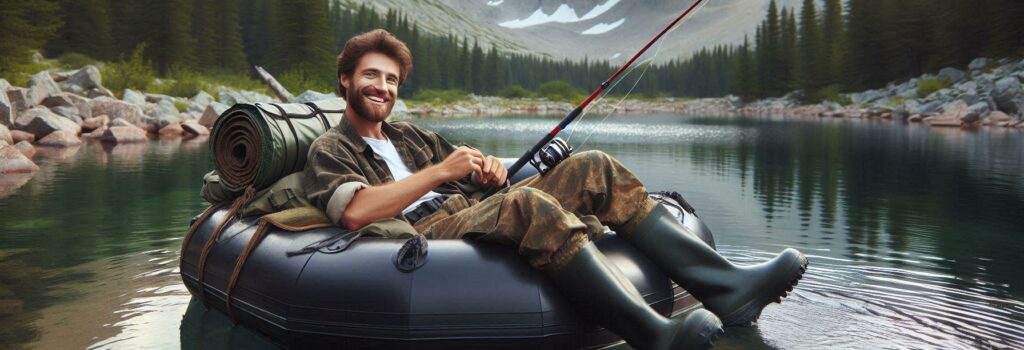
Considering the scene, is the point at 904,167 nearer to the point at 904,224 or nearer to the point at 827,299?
the point at 904,224

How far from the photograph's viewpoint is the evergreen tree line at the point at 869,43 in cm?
5628

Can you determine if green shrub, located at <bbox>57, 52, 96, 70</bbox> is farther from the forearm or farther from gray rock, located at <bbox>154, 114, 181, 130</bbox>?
the forearm

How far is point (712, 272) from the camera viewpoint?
4086 millimetres

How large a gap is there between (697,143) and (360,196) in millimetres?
23154

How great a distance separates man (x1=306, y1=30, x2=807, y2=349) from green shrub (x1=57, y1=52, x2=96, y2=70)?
159 ft

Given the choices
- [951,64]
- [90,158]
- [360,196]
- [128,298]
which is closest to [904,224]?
[360,196]

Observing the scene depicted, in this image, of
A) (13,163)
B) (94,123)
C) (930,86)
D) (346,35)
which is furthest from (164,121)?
(346,35)

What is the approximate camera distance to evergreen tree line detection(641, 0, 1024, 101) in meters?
56.3

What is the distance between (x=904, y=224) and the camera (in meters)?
9.05

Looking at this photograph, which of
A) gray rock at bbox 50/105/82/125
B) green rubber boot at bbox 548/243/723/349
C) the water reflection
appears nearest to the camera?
green rubber boot at bbox 548/243/723/349

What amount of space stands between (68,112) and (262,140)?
22.9 meters

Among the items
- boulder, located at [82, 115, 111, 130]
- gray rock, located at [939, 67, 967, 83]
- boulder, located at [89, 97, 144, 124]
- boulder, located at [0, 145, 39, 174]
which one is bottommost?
boulder, located at [0, 145, 39, 174]

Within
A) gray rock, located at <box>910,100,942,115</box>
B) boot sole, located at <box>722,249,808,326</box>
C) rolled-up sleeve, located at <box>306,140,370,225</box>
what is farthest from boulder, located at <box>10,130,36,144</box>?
gray rock, located at <box>910,100,942,115</box>

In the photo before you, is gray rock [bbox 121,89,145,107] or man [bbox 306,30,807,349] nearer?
man [bbox 306,30,807,349]
